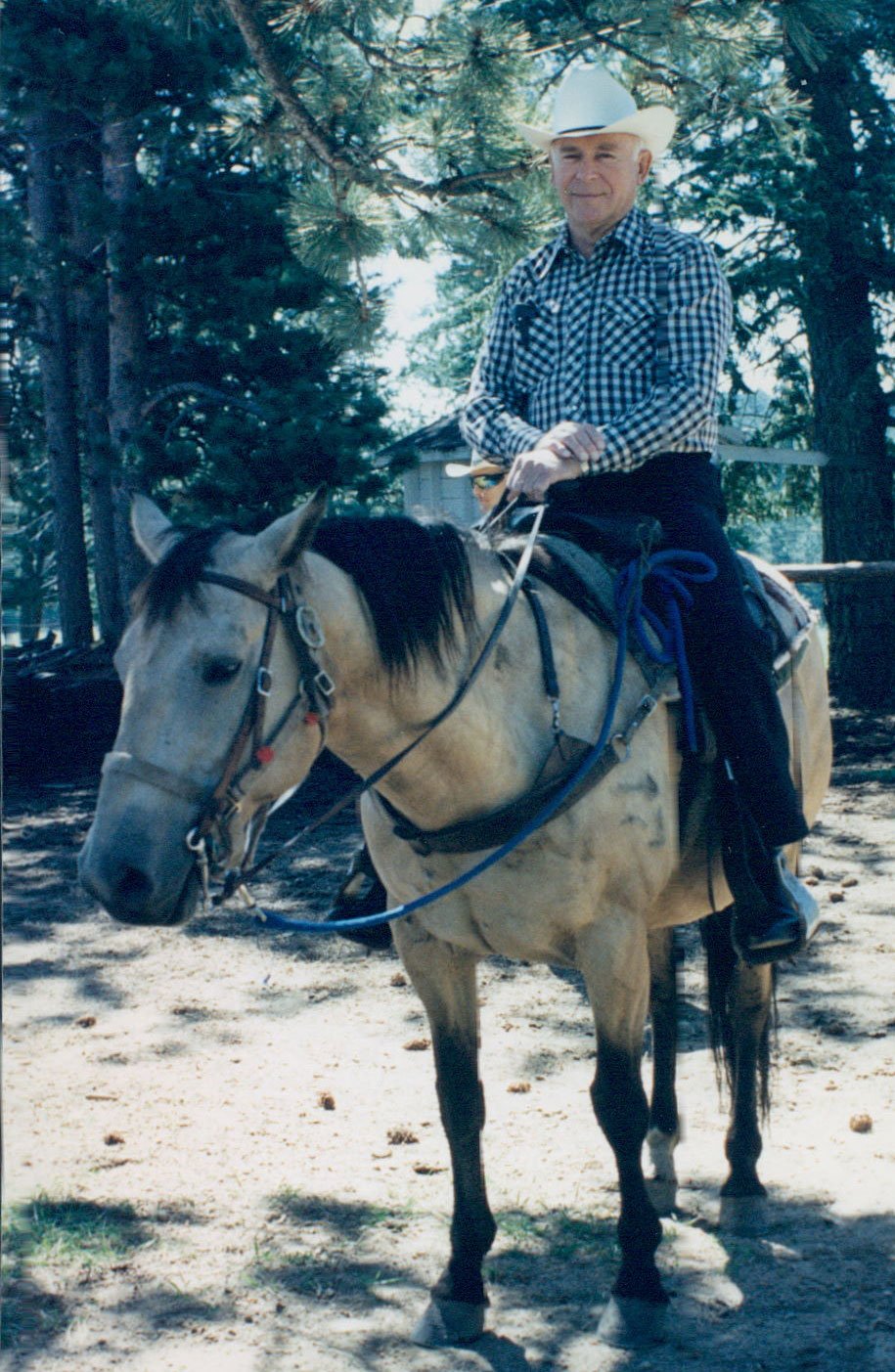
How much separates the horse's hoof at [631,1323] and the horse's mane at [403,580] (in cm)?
170

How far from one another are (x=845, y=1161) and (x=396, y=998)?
2.32 meters

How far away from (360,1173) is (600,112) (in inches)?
126

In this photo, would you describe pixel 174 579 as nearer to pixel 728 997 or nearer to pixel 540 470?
pixel 540 470

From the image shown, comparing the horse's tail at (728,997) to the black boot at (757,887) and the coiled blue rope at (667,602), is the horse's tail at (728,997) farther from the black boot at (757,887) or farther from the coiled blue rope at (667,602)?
the coiled blue rope at (667,602)

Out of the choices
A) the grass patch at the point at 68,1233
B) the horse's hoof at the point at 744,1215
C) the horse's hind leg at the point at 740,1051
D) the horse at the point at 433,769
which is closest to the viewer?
the horse at the point at 433,769

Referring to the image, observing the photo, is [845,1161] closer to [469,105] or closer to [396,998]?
[396,998]

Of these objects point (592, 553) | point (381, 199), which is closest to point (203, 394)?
point (381, 199)

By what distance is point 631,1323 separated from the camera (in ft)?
10.8

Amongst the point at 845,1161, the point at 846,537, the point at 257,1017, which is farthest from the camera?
the point at 846,537

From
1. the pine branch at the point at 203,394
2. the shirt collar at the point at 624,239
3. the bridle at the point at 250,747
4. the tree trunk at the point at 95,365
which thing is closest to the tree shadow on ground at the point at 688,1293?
the bridle at the point at 250,747

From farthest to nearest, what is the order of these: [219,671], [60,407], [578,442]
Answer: [60,407]
[578,442]
[219,671]

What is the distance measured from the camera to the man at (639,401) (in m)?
3.44

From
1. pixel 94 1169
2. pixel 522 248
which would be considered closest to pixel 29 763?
pixel 522 248

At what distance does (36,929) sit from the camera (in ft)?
23.8
